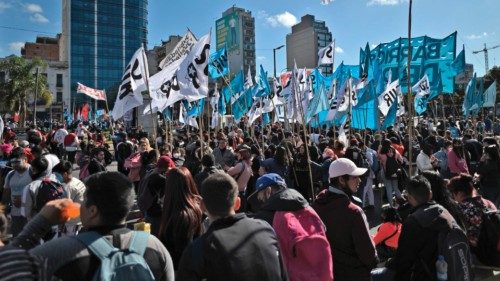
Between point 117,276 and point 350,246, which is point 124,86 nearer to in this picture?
point 350,246

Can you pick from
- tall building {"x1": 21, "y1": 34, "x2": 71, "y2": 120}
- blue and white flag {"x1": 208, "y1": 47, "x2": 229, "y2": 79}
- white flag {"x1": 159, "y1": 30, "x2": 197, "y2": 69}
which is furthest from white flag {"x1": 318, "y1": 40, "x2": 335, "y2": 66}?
tall building {"x1": 21, "y1": 34, "x2": 71, "y2": 120}

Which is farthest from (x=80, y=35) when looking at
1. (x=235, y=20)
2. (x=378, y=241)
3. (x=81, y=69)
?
(x=378, y=241)

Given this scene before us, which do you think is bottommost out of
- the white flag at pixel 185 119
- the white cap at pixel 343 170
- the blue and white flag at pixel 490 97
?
the white cap at pixel 343 170

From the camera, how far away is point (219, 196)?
8.43 ft

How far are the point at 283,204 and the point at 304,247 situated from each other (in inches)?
13.5

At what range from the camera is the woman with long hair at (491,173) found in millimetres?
7102

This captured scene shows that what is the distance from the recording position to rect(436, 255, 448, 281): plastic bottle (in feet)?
10.6

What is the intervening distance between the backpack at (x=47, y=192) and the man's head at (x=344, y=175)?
330 centimetres

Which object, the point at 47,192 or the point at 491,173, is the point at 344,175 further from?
the point at 491,173

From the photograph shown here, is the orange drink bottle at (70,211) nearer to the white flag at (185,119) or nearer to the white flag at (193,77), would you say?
the white flag at (193,77)

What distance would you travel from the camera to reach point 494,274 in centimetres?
438

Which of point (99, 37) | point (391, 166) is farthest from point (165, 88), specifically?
point (99, 37)

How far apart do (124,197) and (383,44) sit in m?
11.3

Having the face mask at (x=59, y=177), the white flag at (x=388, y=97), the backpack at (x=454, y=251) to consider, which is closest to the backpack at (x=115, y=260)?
the backpack at (x=454, y=251)
